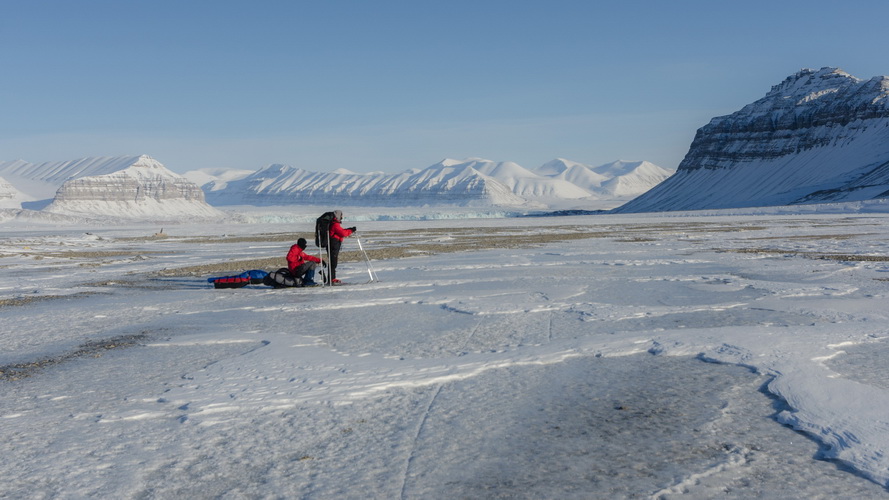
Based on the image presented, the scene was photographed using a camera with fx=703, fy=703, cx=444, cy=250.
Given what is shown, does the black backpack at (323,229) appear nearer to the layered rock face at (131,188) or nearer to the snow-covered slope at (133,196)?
the snow-covered slope at (133,196)

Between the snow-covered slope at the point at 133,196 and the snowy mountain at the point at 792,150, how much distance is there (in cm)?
11258

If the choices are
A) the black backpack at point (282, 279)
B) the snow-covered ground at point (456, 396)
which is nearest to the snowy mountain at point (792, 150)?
→ the black backpack at point (282, 279)

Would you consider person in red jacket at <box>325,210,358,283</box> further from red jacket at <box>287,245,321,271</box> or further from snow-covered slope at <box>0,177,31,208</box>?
snow-covered slope at <box>0,177,31,208</box>

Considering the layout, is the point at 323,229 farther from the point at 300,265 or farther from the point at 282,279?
the point at 282,279

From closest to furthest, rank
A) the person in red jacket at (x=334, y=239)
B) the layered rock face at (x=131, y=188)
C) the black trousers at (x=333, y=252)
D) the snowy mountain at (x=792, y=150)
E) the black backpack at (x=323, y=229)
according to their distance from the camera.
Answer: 1. the person in red jacket at (x=334, y=239)
2. the black trousers at (x=333, y=252)
3. the black backpack at (x=323, y=229)
4. the snowy mountain at (x=792, y=150)
5. the layered rock face at (x=131, y=188)

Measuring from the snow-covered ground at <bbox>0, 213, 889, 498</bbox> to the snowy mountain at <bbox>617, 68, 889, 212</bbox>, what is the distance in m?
123

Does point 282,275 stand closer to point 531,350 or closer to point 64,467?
point 531,350

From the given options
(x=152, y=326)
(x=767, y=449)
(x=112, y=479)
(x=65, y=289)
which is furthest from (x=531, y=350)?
(x=65, y=289)

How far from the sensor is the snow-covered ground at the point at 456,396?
397cm

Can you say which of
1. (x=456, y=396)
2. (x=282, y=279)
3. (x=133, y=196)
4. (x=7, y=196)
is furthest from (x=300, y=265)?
(x=133, y=196)

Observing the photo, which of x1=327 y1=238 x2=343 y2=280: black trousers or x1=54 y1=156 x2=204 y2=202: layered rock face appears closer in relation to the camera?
x1=327 y1=238 x2=343 y2=280: black trousers

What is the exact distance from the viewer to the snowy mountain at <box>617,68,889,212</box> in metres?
135

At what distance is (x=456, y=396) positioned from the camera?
5621mm

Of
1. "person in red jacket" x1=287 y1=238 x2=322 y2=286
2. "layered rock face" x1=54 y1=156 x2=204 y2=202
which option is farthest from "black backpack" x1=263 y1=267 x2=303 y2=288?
"layered rock face" x1=54 y1=156 x2=204 y2=202
